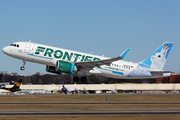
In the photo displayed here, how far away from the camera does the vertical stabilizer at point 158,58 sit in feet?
177

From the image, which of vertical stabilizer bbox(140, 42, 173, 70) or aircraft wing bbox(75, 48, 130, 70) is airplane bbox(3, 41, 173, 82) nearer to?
aircraft wing bbox(75, 48, 130, 70)

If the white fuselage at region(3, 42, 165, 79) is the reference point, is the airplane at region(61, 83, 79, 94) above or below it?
below

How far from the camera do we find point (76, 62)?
45.2 meters

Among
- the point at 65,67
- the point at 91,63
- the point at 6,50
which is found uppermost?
the point at 6,50

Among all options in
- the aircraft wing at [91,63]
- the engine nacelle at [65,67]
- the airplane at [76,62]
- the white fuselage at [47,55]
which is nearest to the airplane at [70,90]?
the airplane at [76,62]

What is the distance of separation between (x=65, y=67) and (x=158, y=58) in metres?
20.6

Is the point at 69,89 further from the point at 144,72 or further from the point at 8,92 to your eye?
the point at 144,72

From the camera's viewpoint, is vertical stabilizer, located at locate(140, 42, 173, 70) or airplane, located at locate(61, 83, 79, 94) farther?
airplane, located at locate(61, 83, 79, 94)

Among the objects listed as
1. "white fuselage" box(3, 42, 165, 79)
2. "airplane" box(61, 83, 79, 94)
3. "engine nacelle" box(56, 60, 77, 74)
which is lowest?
"airplane" box(61, 83, 79, 94)

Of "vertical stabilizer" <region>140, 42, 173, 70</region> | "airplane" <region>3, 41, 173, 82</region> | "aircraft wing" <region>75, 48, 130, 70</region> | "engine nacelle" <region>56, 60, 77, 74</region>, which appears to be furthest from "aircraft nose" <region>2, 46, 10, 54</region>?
"vertical stabilizer" <region>140, 42, 173, 70</region>

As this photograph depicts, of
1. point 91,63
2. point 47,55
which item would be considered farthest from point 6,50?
point 91,63

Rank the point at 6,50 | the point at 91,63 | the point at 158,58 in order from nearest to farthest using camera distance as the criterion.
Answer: the point at 6,50
the point at 91,63
the point at 158,58

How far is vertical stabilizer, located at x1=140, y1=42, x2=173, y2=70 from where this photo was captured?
2119 inches

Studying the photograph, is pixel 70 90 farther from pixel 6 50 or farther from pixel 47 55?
pixel 6 50
